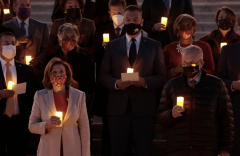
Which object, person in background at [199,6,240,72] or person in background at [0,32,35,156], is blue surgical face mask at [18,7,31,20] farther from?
person in background at [199,6,240,72]

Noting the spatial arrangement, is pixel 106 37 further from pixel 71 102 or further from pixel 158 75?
pixel 71 102

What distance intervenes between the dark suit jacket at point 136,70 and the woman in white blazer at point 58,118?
0.59 metres

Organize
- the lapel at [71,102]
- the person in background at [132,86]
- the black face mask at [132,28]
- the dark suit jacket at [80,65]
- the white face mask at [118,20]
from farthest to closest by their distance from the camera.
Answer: the white face mask at [118,20], the dark suit jacket at [80,65], the black face mask at [132,28], the person in background at [132,86], the lapel at [71,102]

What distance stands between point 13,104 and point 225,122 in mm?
2713

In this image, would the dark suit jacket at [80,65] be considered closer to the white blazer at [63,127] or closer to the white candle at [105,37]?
the white candle at [105,37]

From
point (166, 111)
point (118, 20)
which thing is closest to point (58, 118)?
point (166, 111)

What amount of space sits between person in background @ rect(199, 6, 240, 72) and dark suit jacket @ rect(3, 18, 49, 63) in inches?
96.6

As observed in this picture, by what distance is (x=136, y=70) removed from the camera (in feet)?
20.6

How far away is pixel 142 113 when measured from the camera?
6.13 meters

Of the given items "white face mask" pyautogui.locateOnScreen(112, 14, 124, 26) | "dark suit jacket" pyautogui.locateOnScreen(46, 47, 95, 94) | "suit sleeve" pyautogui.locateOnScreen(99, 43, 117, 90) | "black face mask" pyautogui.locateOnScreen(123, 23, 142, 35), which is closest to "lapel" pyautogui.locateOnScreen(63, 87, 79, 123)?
"suit sleeve" pyautogui.locateOnScreen(99, 43, 117, 90)

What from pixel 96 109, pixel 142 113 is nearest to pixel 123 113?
pixel 142 113

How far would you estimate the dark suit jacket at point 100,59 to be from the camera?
264 inches

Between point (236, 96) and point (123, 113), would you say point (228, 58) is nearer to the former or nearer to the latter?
point (236, 96)

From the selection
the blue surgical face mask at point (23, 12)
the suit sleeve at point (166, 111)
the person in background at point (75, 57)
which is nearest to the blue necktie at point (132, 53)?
the person in background at point (75, 57)
